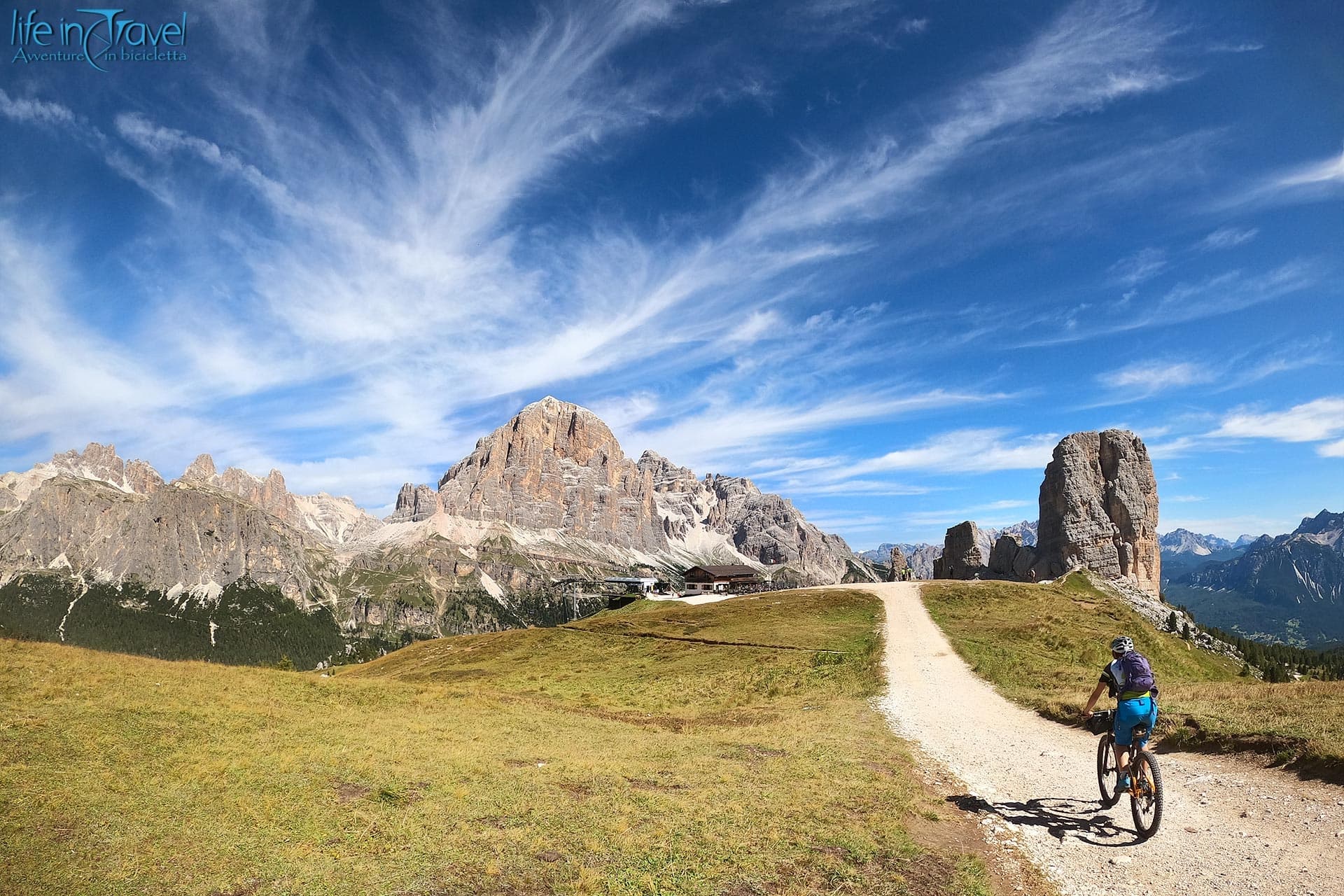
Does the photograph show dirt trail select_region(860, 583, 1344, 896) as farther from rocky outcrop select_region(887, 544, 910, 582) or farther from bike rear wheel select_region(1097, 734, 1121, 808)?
rocky outcrop select_region(887, 544, 910, 582)

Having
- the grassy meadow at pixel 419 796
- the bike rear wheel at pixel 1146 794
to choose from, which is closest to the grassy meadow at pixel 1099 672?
the bike rear wheel at pixel 1146 794

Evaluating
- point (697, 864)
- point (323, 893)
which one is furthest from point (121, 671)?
point (697, 864)

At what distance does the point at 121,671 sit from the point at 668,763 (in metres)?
21.2

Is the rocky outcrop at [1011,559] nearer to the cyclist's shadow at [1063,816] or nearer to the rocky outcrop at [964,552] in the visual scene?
the rocky outcrop at [964,552]

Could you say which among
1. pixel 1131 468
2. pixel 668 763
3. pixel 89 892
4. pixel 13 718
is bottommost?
pixel 668 763

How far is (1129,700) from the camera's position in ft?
46.5

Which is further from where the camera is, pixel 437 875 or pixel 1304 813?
pixel 1304 813

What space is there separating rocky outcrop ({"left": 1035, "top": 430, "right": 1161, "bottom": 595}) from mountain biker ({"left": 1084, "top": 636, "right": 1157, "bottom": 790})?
13214 cm

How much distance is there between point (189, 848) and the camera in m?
11.7

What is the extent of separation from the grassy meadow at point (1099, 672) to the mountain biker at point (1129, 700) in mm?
5190

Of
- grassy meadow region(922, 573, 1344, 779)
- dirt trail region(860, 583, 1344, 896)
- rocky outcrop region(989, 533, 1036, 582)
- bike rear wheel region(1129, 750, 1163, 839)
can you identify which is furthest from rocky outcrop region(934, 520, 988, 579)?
bike rear wheel region(1129, 750, 1163, 839)

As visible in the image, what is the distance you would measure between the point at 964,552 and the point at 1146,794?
13743cm

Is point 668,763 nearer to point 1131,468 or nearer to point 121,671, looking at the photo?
point 121,671

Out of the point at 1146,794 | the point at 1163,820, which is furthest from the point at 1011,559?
the point at 1146,794
